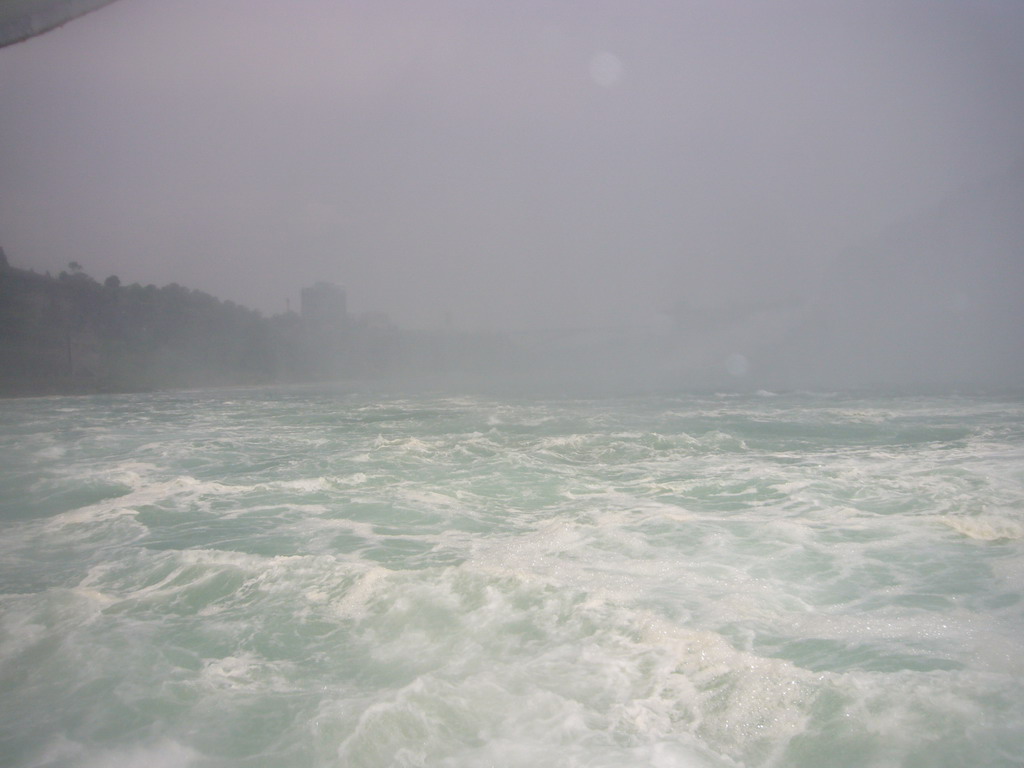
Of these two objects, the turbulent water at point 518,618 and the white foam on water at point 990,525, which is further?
the white foam on water at point 990,525

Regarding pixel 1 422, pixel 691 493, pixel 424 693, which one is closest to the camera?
pixel 424 693

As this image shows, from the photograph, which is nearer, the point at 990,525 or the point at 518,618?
the point at 518,618

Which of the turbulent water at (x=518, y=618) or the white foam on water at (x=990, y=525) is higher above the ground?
the white foam on water at (x=990, y=525)

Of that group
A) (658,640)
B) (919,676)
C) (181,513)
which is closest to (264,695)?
(658,640)

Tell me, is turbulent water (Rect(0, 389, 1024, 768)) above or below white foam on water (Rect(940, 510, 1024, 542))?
below

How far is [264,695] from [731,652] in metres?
3.07

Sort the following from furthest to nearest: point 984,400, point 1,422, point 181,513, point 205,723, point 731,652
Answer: point 984,400 < point 1,422 < point 181,513 < point 731,652 < point 205,723

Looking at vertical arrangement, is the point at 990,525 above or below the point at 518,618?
above

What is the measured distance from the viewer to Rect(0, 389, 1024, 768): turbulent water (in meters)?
3.70

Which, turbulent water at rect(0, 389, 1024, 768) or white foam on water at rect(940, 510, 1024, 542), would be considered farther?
white foam on water at rect(940, 510, 1024, 542)

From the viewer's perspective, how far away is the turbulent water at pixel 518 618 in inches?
146

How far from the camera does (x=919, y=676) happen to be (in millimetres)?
4176

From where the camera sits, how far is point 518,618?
5.34m

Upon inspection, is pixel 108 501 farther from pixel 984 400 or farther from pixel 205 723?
pixel 984 400
